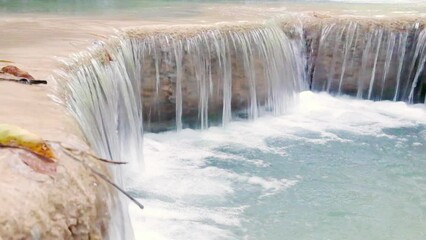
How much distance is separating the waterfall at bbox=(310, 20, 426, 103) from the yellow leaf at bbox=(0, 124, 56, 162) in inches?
323

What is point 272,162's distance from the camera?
24.8ft

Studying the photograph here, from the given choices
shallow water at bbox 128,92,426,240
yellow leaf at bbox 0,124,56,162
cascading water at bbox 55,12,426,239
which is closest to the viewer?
yellow leaf at bbox 0,124,56,162

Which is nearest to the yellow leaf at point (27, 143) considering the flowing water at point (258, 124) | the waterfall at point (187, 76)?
the flowing water at point (258, 124)

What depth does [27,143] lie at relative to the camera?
290 cm

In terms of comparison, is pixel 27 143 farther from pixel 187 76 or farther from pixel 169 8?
pixel 169 8

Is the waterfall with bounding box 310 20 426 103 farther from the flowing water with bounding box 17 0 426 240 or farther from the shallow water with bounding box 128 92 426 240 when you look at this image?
the shallow water with bounding box 128 92 426 240

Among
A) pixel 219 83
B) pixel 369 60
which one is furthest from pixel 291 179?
pixel 369 60

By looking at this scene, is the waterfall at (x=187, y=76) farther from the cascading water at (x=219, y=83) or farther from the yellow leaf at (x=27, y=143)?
the yellow leaf at (x=27, y=143)

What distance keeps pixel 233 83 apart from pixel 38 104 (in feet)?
17.9

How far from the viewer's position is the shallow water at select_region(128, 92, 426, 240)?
5.78m

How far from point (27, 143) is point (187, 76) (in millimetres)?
5896

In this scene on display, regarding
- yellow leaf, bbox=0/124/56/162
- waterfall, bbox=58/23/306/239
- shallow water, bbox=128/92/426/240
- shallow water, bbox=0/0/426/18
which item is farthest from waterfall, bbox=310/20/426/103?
yellow leaf, bbox=0/124/56/162

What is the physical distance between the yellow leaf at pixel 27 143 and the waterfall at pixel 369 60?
8.21 meters

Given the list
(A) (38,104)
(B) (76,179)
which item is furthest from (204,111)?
(B) (76,179)
